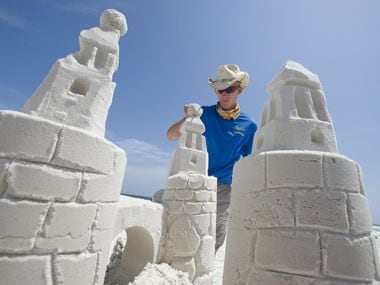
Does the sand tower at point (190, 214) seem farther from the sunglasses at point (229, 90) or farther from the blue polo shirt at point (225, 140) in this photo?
the sunglasses at point (229, 90)

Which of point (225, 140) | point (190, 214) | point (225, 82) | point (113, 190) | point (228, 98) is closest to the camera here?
point (113, 190)

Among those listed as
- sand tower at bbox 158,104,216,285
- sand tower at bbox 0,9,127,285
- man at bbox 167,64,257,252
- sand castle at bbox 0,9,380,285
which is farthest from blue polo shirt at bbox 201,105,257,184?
sand tower at bbox 0,9,127,285

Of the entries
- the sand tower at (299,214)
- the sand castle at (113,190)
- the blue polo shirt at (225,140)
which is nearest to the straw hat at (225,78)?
the blue polo shirt at (225,140)

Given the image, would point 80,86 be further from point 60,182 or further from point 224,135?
point 224,135

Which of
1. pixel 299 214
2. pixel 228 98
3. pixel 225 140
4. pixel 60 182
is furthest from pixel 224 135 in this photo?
pixel 60 182

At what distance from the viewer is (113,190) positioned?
2.11m

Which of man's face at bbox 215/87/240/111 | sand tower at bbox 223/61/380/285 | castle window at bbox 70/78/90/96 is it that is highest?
man's face at bbox 215/87/240/111

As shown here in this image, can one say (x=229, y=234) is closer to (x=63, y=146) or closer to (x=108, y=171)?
(x=108, y=171)

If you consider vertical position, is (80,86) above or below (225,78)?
below

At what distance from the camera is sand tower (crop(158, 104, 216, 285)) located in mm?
4375

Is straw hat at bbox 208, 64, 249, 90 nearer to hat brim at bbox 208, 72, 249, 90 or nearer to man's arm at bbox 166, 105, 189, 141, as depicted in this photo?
hat brim at bbox 208, 72, 249, 90

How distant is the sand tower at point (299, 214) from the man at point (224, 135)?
307 cm

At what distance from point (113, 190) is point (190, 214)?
2.66m

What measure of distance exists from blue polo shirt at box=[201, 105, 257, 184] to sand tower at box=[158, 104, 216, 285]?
1.43ft
